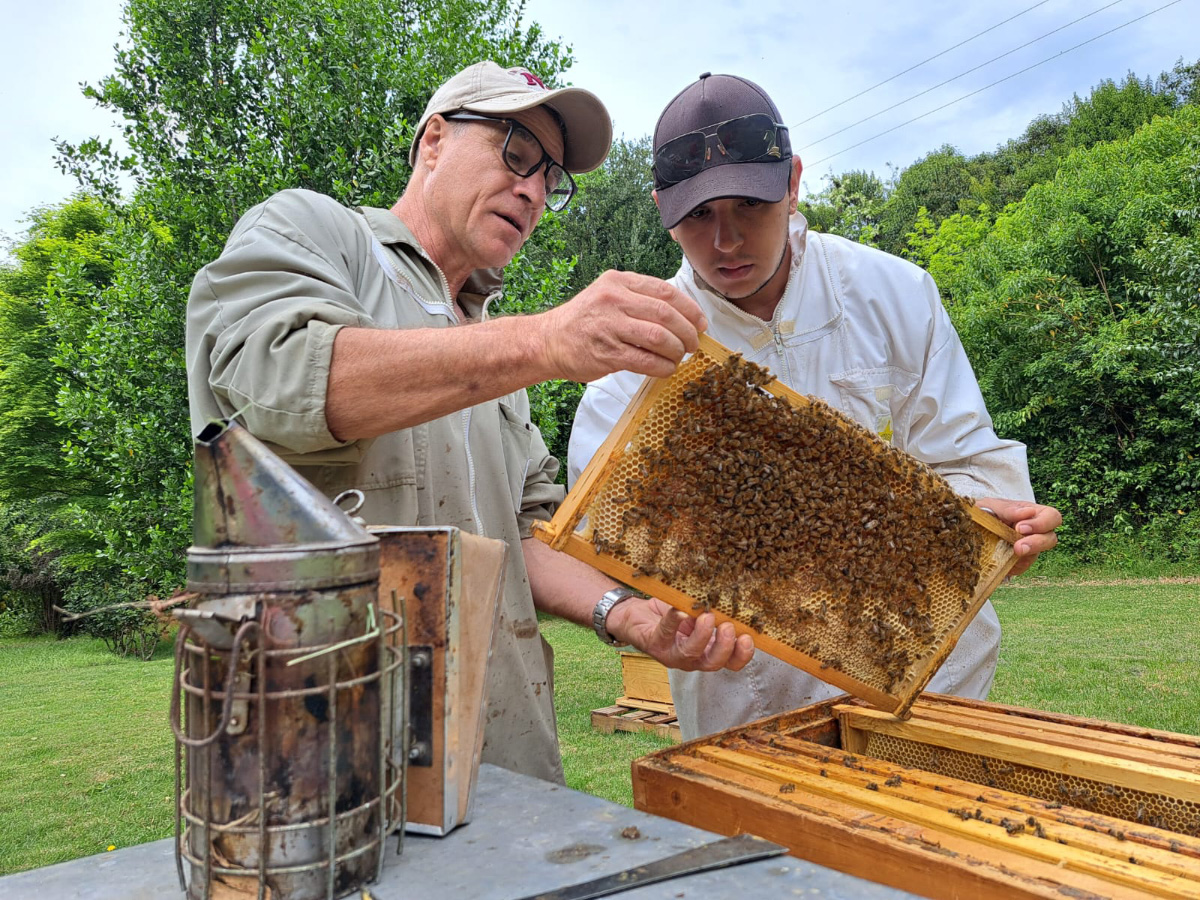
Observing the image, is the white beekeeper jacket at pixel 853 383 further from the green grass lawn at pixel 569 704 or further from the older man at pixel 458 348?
the green grass lawn at pixel 569 704

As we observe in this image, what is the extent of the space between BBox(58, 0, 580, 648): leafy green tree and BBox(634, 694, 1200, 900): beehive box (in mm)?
9340

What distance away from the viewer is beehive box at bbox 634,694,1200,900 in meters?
1.44

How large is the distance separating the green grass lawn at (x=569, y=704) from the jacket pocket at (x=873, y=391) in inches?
169

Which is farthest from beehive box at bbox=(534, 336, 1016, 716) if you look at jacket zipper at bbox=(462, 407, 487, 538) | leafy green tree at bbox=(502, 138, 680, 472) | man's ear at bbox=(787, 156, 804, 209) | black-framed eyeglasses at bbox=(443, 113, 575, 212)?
leafy green tree at bbox=(502, 138, 680, 472)

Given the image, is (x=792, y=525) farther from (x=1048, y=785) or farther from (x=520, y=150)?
(x=520, y=150)

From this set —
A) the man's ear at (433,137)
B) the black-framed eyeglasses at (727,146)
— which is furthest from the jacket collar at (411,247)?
the black-framed eyeglasses at (727,146)

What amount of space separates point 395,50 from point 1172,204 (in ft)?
55.4

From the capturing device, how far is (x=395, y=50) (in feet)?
37.0

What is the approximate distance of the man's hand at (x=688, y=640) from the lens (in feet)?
7.54

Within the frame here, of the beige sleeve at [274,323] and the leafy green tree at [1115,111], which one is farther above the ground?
the leafy green tree at [1115,111]

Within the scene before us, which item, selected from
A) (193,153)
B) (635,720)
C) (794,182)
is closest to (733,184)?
(794,182)

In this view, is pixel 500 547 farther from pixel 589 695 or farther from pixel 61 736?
pixel 61 736

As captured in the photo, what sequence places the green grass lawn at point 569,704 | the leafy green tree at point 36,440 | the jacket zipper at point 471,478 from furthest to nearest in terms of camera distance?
the leafy green tree at point 36,440 < the green grass lawn at point 569,704 < the jacket zipper at point 471,478

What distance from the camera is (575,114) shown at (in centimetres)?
278
